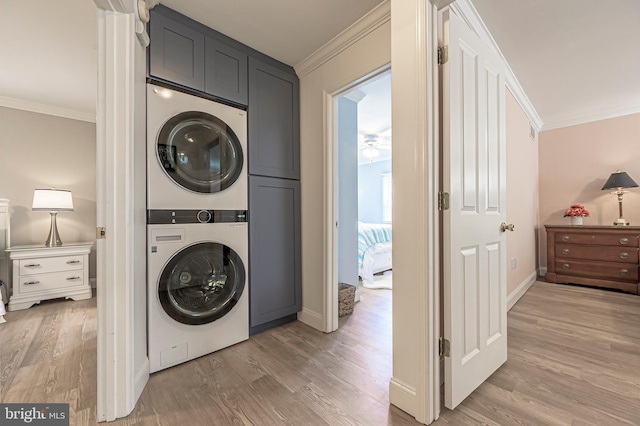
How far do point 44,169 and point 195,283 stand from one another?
314 cm

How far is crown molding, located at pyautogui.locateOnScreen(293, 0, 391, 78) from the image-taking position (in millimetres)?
1763

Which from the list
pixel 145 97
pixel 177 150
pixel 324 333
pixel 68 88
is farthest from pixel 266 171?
pixel 68 88

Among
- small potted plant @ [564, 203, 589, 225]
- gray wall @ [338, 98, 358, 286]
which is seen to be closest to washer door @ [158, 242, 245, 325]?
gray wall @ [338, 98, 358, 286]

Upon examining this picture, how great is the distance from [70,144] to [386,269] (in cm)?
481

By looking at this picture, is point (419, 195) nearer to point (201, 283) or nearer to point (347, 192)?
point (201, 283)

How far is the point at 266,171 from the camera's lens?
7.22 feet

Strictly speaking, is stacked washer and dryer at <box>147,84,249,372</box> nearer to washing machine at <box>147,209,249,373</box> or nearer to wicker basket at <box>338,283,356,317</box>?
washing machine at <box>147,209,249,373</box>

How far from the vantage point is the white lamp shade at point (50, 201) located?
9.57 ft

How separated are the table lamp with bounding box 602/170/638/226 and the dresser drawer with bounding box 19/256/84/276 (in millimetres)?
6832

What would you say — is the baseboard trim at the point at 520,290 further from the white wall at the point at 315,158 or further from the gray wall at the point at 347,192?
the white wall at the point at 315,158

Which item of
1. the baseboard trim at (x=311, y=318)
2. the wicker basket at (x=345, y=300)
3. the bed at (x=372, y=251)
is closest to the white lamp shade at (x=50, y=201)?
the baseboard trim at (x=311, y=318)

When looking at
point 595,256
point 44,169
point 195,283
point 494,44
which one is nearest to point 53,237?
point 44,169

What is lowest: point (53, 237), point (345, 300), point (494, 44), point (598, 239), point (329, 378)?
point (329, 378)

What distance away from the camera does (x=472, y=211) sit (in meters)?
1.45
